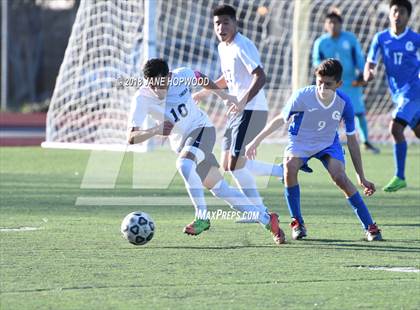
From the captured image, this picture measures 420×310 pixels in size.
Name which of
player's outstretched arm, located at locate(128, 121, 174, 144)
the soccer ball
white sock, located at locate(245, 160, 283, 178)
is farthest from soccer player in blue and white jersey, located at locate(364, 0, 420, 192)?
the soccer ball

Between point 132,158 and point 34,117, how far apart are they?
12313mm

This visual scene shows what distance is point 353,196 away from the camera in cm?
874

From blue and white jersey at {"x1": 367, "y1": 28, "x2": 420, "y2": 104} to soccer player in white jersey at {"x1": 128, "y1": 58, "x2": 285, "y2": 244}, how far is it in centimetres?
360

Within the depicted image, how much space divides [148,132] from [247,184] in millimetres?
1384

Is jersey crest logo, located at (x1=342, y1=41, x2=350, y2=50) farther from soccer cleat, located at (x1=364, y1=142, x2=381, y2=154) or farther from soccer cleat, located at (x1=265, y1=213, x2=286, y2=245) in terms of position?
soccer cleat, located at (x1=265, y1=213, x2=286, y2=245)

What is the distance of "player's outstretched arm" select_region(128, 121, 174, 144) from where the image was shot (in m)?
8.62

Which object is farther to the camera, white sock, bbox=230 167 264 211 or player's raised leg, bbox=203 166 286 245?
white sock, bbox=230 167 264 211

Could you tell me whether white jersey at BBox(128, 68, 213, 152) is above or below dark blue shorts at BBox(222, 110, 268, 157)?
above

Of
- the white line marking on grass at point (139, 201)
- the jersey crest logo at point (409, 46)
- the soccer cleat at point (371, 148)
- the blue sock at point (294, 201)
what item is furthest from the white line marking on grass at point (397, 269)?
the soccer cleat at point (371, 148)

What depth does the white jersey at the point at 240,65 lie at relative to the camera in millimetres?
9789

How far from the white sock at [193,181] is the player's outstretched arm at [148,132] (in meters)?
0.30

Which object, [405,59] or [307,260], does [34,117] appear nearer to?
[405,59]

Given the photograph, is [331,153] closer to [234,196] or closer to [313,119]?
[313,119]

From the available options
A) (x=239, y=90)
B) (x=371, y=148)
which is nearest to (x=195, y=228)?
(x=239, y=90)
